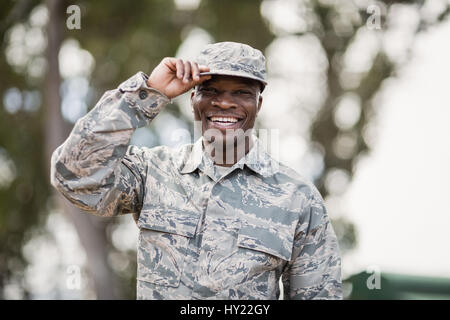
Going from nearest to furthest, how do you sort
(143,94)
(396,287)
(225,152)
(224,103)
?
(143,94)
(224,103)
(225,152)
(396,287)

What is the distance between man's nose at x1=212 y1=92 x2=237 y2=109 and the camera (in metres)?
2.88

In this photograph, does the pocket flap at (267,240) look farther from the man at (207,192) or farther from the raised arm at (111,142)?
the raised arm at (111,142)

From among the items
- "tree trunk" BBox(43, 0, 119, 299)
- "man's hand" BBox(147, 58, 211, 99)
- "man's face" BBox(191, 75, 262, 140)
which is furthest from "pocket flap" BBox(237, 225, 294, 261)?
"tree trunk" BBox(43, 0, 119, 299)

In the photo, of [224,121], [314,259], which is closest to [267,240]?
[314,259]

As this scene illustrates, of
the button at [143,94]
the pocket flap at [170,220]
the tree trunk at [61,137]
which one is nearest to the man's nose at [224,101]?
the button at [143,94]

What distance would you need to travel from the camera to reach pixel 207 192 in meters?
2.86

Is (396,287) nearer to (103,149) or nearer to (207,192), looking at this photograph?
(207,192)

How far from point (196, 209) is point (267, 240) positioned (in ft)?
1.21

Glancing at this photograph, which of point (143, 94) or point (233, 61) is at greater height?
point (233, 61)

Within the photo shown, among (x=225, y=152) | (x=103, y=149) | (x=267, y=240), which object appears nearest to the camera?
(x=103, y=149)

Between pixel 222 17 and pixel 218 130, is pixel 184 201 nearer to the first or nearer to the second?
pixel 218 130

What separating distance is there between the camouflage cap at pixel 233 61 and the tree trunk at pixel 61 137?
270 inches

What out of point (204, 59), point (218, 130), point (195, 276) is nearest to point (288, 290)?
point (195, 276)

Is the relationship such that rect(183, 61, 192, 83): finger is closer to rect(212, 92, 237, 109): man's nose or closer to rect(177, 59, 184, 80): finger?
rect(177, 59, 184, 80): finger
